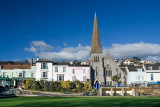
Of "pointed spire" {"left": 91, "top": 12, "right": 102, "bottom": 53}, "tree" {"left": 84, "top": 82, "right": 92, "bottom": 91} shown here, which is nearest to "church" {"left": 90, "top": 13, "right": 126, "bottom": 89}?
"pointed spire" {"left": 91, "top": 12, "right": 102, "bottom": 53}

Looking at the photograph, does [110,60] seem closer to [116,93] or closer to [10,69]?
[116,93]

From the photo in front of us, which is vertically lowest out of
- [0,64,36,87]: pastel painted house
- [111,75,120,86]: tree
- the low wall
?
the low wall

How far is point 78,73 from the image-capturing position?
6512cm

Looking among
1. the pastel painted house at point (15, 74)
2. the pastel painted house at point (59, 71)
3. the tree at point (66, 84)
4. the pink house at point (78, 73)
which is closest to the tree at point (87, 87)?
the tree at point (66, 84)

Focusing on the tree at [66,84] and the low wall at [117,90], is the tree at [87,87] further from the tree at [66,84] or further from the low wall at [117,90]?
the tree at [66,84]

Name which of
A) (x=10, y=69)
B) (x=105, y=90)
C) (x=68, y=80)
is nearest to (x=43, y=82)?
(x=68, y=80)

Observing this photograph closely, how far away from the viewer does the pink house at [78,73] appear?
64312 mm

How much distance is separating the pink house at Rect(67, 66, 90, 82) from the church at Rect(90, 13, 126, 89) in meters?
4.54

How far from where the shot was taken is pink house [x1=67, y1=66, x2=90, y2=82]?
64312 mm

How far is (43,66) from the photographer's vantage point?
62156 millimetres

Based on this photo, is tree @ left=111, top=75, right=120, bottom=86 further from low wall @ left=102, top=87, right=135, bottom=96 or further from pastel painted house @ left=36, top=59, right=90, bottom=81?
low wall @ left=102, top=87, right=135, bottom=96

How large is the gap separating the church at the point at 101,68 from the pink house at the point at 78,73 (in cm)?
454

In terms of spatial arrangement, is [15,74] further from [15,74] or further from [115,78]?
[115,78]

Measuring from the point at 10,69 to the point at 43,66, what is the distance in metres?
9.95
